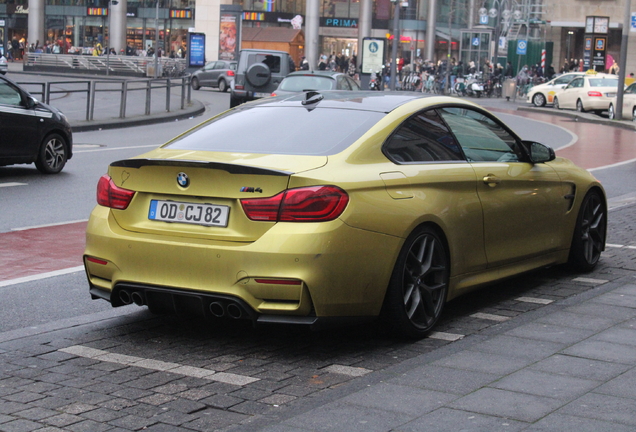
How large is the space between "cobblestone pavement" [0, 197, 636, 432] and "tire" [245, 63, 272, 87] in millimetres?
24124

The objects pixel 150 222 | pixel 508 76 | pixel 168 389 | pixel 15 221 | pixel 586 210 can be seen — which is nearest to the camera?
pixel 168 389

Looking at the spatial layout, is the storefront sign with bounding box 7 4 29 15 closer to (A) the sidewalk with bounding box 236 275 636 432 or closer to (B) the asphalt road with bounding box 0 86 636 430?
(B) the asphalt road with bounding box 0 86 636 430

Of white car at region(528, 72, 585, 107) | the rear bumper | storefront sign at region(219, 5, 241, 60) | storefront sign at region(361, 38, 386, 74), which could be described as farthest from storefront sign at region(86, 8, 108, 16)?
the rear bumper

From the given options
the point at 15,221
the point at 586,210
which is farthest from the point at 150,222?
the point at 15,221

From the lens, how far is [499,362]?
4.90 meters

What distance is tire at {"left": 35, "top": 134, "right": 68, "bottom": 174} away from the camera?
534 inches

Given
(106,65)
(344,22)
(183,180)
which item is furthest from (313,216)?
(344,22)

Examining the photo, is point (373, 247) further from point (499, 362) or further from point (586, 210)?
point (586, 210)

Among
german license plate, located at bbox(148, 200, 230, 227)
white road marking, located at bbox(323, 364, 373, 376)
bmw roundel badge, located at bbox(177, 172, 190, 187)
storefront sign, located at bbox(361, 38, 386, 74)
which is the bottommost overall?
white road marking, located at bbox(323, 364, 373, 376)

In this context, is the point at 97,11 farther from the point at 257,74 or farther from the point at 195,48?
the point at 257,74

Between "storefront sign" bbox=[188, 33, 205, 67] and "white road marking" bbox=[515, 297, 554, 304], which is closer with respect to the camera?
"white road marking" bbox=[515, 297, 554, 304]

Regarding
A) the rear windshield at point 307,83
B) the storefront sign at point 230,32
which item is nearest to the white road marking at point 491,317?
the rear windshield at point 307,83

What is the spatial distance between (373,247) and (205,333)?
1237 mm

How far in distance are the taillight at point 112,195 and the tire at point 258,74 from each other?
2455 centimetres
